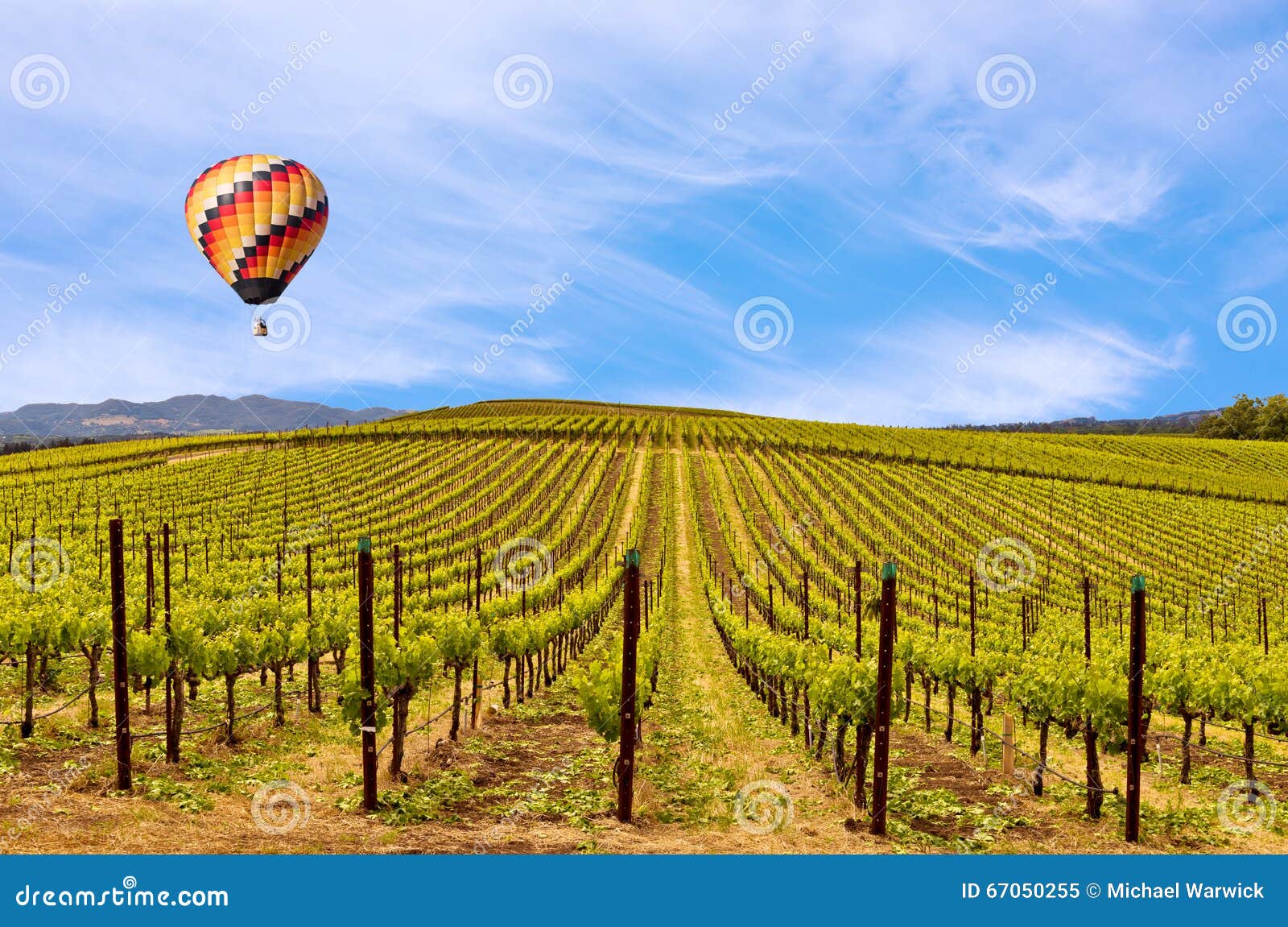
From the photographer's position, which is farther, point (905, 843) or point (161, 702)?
point (161, 702)

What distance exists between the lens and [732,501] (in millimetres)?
62156

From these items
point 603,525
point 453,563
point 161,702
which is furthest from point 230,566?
point 603,525

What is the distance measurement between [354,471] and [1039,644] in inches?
2234

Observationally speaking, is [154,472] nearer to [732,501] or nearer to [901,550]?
[732,501]
